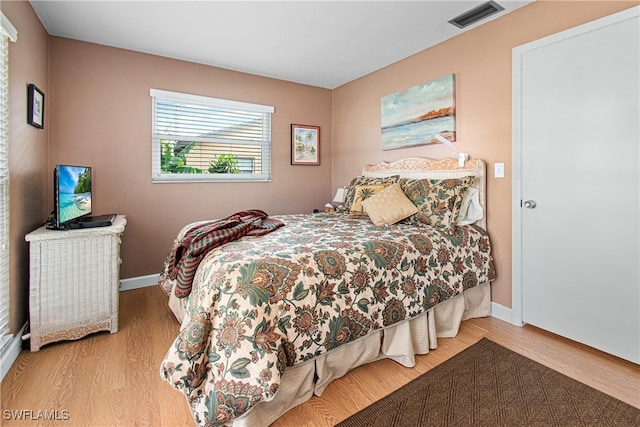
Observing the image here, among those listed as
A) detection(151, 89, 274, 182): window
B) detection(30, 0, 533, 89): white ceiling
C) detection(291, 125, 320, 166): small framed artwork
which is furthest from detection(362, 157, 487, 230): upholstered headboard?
detection(151, 89, 274, 182): window

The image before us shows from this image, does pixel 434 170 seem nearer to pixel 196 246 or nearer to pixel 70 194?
pixel 196 246

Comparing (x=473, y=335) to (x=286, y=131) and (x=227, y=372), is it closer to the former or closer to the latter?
(x=227, y=372)

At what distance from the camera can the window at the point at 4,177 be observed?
6.12 ft

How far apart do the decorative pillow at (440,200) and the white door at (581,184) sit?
1.35 ft

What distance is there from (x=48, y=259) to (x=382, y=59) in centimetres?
341

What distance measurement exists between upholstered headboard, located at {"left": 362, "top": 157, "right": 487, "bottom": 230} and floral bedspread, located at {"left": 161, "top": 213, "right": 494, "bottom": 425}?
65 centimetres

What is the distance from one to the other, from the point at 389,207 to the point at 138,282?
105 inches

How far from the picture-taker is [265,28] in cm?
273

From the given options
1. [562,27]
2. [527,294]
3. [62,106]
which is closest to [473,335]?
[527,294]

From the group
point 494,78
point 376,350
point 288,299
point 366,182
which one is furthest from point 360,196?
point 288,299

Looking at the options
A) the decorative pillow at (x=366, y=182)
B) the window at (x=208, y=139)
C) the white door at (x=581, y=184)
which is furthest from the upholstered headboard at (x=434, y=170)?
the window at (x=208, y=139)

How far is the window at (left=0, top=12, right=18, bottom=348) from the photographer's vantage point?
6.12ft

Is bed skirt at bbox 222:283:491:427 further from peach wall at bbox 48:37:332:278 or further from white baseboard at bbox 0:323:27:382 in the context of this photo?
peach wall at bbox 48:37:332:278

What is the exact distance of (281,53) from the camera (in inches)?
128
